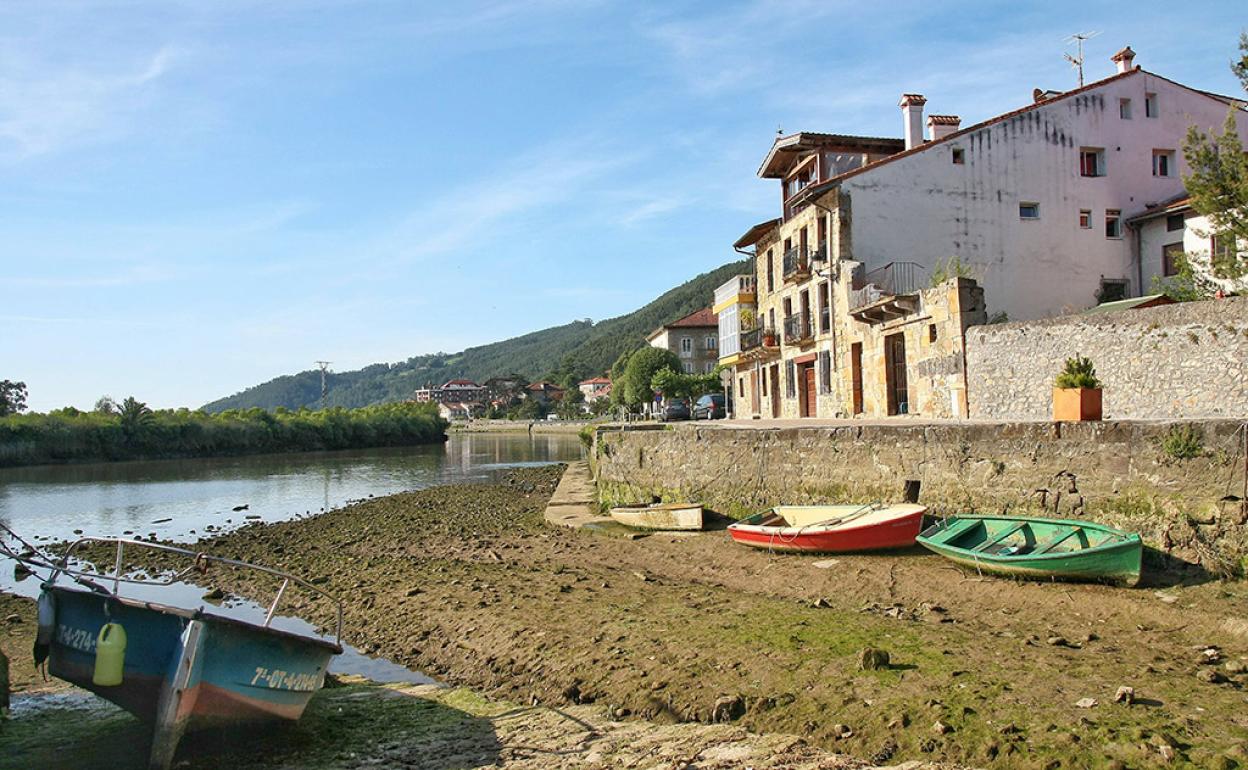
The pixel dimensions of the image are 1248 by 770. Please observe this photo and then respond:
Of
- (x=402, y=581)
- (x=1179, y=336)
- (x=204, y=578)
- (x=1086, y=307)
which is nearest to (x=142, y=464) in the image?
(x=204, y=578)

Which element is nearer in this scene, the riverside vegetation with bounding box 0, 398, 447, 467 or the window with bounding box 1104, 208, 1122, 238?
the window with bounding box 1104, 208, 1122, 238

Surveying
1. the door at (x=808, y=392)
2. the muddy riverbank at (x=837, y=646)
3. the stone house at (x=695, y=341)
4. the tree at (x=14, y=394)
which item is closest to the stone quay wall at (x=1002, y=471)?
the muddy riverbank at (x=837, y=646)

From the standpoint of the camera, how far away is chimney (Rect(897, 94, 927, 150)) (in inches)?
1113

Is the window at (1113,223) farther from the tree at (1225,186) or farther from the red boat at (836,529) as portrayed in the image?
the red boat at (836,529)

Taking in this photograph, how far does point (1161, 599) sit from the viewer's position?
368 inches

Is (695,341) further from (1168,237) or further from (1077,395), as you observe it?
(1077,395)

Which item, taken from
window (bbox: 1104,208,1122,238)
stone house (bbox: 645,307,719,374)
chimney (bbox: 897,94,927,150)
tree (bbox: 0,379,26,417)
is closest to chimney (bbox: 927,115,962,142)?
chimney (bbox: 897,94,927,150)

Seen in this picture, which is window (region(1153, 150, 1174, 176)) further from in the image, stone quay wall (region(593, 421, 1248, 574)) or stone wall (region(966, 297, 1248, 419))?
stone quay wall (region(593, 421, 1248, 574))

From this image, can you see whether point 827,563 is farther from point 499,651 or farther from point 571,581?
point 499,651

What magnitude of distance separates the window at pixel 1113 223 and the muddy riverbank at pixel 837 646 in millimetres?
19323

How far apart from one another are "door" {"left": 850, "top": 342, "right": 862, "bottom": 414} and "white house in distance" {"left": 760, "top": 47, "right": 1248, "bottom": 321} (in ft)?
8.69

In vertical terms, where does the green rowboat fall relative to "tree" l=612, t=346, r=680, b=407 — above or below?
below

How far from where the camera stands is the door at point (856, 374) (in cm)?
2555

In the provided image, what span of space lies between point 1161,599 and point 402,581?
10268 mm
